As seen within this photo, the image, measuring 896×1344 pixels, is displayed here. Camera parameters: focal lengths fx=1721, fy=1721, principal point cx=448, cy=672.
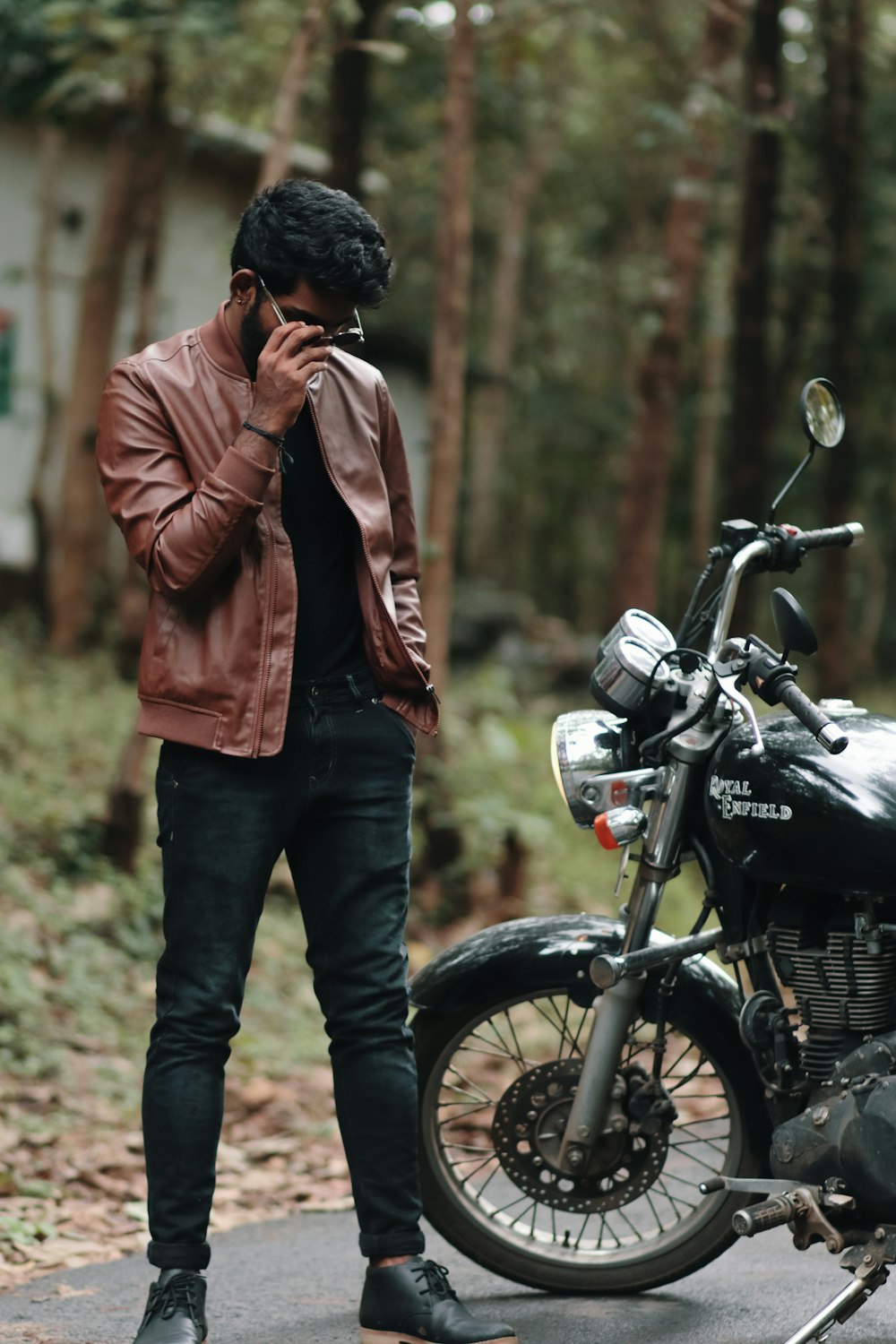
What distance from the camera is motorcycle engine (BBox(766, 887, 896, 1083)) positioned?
3.53 meters

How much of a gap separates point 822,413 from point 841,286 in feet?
32.3

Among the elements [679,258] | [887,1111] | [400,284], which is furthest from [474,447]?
[887,1111]

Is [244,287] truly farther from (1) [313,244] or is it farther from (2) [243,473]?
(2) [243,473]

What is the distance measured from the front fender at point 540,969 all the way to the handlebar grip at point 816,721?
77cm

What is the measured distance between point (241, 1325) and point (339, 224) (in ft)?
7.92

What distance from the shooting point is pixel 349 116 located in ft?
33.0

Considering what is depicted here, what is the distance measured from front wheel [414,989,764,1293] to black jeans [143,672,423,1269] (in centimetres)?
44

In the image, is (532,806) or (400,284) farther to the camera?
(400,284)

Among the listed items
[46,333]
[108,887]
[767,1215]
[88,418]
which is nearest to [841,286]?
[88,418]

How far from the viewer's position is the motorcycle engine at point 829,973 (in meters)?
3.53

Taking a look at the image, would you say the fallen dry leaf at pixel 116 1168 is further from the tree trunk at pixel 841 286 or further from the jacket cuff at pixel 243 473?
the tree trunk at pixel 841 286

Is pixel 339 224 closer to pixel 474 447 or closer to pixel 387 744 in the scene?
pixel 387 744

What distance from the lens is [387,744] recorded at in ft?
11.9

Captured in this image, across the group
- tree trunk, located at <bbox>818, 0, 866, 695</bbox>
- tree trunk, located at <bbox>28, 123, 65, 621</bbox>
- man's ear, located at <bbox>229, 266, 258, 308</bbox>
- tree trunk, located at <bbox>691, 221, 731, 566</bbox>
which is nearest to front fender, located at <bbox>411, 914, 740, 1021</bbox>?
man's ear, located at <bbox>229, 266, 258, 308</bbox>
